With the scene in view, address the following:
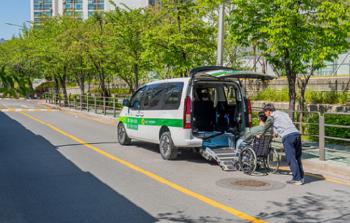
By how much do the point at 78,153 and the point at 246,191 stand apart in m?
6.00

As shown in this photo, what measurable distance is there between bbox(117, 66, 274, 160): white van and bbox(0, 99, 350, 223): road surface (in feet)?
2.14

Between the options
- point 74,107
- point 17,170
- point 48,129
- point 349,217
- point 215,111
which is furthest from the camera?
point 74,107

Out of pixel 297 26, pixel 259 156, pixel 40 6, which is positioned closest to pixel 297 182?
pixel 259 156

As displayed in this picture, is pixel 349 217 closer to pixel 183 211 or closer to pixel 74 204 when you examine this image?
pixel 183 211

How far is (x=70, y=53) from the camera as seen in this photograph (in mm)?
32562

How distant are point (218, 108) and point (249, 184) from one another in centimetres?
357

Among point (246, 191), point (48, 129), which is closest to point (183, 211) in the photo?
point (246, 191)

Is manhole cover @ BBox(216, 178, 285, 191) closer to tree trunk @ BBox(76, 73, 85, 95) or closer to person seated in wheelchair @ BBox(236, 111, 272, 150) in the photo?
person seated in wheelchair @ BBox(236, 111, 272, 150)

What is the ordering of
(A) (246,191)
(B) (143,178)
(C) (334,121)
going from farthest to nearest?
(C) (334,121) → (B) (143,178) → (A) (246,191)

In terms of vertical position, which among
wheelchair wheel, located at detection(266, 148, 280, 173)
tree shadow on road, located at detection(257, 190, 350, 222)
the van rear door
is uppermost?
the van rear door

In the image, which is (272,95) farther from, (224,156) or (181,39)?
(224,156)

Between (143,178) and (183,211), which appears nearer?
(183,211)

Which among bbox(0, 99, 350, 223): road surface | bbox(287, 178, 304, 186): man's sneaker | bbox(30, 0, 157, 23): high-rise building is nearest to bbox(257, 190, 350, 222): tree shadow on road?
bbox(0, 99, 350, 223): road surface

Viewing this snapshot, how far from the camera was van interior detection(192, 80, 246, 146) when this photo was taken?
11336mm
